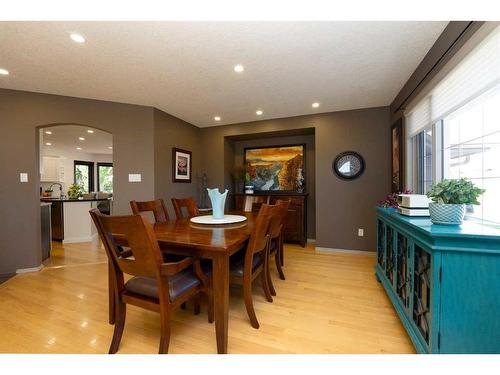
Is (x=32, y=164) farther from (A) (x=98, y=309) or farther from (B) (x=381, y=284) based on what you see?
(B) (x=381, y=284)

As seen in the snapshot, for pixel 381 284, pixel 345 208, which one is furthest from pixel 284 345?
pixel 345 208

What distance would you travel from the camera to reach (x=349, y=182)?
3361 millimetres

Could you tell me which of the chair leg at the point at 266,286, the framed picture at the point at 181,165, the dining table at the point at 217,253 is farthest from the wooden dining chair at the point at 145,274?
the framed picture at the point at 181,165

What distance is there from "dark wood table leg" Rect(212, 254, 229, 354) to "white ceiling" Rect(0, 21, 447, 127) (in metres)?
1.68

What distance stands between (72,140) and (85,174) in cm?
258

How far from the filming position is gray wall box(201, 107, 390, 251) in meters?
3.22

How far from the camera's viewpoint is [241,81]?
2.42 m

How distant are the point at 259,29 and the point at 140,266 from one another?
1.83 meters

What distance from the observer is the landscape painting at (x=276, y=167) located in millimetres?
4094

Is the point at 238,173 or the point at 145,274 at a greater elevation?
the point at 238,173

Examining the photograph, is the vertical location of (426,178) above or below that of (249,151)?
below

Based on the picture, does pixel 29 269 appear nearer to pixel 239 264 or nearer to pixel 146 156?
pixel 146 156

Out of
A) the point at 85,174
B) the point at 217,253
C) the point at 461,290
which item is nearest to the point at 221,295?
the point at 217,253

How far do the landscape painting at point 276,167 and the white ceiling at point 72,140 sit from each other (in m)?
3.11
